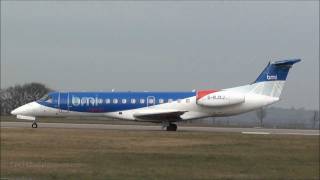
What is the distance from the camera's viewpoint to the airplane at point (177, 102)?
1613 inches

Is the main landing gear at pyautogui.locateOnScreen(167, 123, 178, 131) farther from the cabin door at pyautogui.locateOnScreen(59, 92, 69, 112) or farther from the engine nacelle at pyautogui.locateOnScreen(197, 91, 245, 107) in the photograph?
the cabin door at pyautogui.locateOnScreen(59, 92, 69, 112)

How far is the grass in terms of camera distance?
19250mm

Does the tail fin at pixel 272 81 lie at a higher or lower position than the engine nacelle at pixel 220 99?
higher

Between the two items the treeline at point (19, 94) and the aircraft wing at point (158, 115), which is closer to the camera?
the aircraft wing at point (158, 115)

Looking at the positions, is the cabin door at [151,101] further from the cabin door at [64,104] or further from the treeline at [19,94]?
the treeline at [19,94]

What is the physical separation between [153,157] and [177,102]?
18235 millimetres

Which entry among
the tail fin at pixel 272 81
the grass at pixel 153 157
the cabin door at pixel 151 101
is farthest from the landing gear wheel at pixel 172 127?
the grass at pixel 153 157

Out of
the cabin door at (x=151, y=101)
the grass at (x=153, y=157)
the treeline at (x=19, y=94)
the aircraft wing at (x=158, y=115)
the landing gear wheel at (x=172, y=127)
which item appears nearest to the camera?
the grass at (x=153, y=157)

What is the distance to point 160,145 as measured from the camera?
1121 inches

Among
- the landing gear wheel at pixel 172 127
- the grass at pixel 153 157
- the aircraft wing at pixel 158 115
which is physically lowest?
the grass at pixel 153 157

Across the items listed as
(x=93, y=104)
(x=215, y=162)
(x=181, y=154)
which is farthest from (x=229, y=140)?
(x=93, y=104)

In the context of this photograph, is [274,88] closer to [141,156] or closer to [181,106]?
[181,106]

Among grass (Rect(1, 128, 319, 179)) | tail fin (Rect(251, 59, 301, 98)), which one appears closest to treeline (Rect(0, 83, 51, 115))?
tail fin (Rect(251, 59, 301, 98))

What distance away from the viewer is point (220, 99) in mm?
40750
